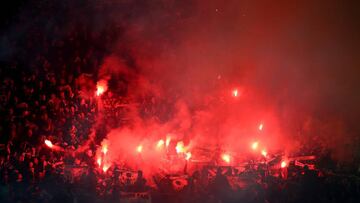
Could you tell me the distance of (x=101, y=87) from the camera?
1102 cm

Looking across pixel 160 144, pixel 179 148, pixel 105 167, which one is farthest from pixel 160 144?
pixel 105 167

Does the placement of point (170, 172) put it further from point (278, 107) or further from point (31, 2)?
point (31, 2)

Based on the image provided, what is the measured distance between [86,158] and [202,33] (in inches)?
288

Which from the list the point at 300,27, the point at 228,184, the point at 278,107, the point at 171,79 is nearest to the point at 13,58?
the point at 171,79

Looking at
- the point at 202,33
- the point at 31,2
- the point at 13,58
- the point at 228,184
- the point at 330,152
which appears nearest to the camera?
the point at 228,184

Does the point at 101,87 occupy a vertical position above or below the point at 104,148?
above

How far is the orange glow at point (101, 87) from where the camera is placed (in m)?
10.7

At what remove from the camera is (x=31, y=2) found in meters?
11.0

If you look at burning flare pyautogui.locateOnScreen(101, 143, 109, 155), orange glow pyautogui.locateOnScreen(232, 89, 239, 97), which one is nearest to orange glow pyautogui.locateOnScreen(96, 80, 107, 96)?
burning flare pyautogui.locateOnScreen(101, 143, 109, 155)

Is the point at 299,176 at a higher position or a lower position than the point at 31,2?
lower

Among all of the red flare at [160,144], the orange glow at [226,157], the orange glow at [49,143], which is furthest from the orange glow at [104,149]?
the orange glow at [226,157]

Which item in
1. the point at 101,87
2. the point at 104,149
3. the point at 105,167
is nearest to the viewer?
the point at 105,167

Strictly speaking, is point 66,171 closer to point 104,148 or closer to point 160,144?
point 104,148

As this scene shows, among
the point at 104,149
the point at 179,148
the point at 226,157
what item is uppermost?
the point at 179,148
